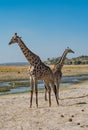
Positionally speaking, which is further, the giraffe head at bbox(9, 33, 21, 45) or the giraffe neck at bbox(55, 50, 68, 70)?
the giraffe neck at bbox(55, 50, 68, 70)

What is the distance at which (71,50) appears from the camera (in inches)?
930

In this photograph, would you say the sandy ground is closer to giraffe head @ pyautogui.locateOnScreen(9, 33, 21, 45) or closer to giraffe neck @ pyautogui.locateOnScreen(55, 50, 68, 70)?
giraffe head @ pyautogui.locateOnScreen(9, 33, 21, 45)

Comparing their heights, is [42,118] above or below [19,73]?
below

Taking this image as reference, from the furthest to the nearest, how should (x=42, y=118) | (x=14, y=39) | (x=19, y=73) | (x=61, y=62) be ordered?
(x=19, y=73) → (x=61, y=62) → (x=14, y=39) → (x=42, y=118)

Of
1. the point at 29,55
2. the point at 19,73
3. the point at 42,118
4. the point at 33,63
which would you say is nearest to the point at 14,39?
the point at 29,55

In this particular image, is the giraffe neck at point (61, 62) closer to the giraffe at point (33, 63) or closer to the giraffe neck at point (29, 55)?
the giraffe at point (33, 63)

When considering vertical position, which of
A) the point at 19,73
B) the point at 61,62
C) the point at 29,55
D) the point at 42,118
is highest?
the point at 29,55

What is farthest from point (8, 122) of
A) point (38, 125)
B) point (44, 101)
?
point (44, 101)

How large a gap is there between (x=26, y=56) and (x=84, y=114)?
459cm

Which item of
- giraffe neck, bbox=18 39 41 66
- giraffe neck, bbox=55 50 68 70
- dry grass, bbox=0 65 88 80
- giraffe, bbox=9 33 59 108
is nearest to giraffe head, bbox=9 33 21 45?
giraffe, bbox=9 33 59 108

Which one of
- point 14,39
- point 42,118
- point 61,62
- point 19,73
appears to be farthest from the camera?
point 19,73

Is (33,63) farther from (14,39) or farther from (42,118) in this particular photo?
(42,118)

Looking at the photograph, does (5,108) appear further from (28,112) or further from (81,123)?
(81,123)

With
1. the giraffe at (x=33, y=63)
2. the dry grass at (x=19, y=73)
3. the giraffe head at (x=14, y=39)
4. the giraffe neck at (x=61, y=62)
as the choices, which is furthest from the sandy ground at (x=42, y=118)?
the dry grass at (x=19, y=73)
